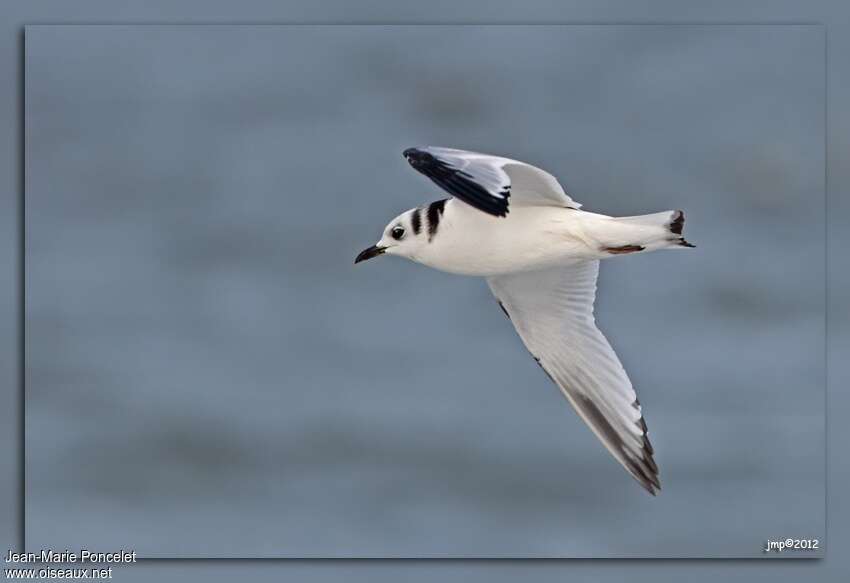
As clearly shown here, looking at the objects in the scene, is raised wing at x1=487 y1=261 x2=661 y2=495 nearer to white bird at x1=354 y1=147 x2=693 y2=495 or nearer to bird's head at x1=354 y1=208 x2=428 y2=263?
white bird at x1=354 y1=147 x2=693 y2=495

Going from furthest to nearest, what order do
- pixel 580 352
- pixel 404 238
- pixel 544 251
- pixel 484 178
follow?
pixel 580 352 < pixel 404 238 < pixel 544 251 < pixel 484 178

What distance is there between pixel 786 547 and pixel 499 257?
118 centimetres

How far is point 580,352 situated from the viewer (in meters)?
4.36

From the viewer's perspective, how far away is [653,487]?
14.0 ft

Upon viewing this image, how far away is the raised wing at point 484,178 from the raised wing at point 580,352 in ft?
1.66

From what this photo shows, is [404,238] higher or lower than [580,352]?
higher

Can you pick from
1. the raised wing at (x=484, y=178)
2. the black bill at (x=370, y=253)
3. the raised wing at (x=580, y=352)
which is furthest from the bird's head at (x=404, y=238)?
the raised wing at (x=580, y=352)

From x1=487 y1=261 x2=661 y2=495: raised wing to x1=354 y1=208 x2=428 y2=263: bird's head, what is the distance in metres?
0.40

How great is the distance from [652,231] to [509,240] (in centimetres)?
33

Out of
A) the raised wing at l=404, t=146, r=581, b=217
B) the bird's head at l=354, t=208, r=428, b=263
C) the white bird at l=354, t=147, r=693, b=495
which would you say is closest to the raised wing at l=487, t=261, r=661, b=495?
the white bird at l=354, t=147, r=693, b=495

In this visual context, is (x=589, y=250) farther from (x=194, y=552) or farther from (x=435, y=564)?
(x=194, y=552)

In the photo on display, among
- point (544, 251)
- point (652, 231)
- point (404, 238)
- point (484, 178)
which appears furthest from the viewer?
point (404, 238)

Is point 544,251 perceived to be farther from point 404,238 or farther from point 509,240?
point 404,238

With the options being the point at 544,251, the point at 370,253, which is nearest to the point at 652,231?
the point at 544,251
